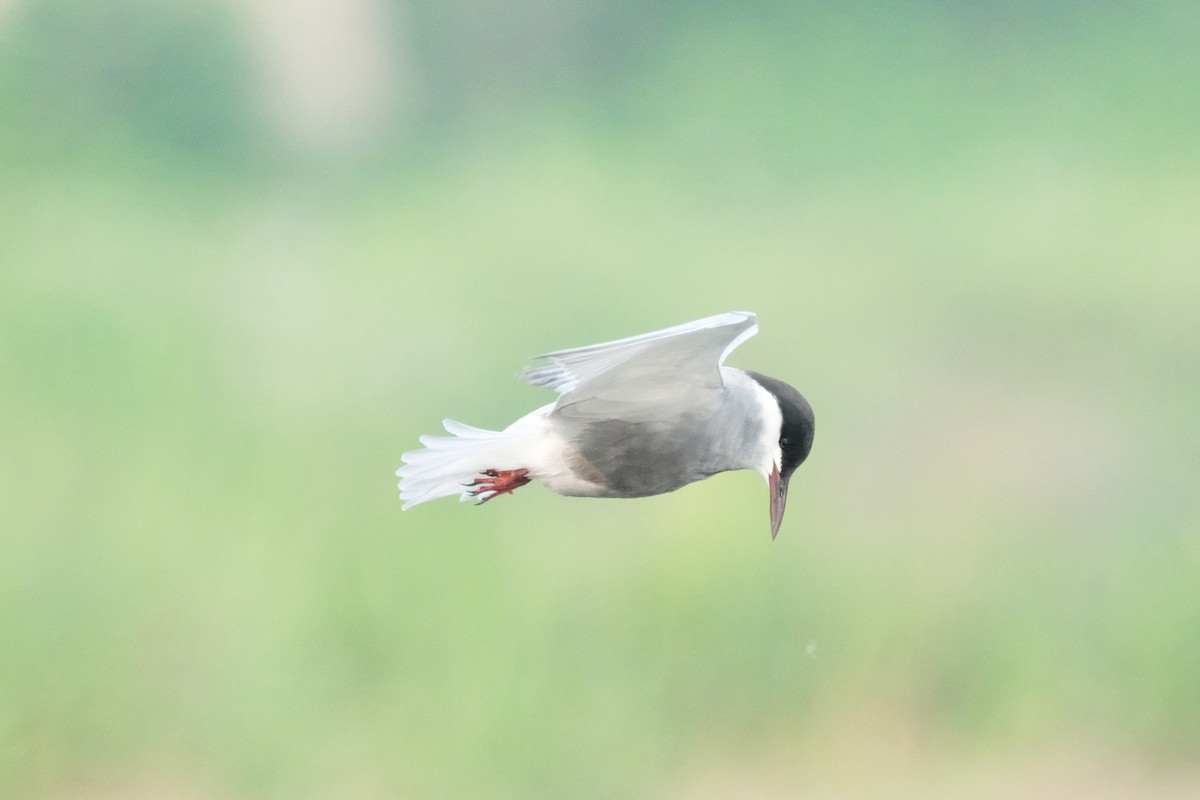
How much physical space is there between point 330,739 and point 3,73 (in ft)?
3.35

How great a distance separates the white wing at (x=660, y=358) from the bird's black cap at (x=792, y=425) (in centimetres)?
5

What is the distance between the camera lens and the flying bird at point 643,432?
87cm

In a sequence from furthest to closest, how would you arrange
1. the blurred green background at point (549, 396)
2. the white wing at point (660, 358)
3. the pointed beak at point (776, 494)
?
the blurred green background at point (549, 396)
the pointed beak at point (776, 494)
the white wing at point (660, 358)

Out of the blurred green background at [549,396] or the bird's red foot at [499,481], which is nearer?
the bird's red foot at [499,481]

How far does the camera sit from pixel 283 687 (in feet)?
5.49

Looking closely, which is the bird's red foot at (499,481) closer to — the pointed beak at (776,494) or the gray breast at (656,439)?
the gray breast at (656,439)

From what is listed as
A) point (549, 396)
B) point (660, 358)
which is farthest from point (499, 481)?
point (549, 396)

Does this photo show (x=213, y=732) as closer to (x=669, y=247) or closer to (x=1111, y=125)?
(x=669, y=247)

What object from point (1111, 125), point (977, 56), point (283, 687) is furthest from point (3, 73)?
point (1111, 125)

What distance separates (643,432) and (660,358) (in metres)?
0.06

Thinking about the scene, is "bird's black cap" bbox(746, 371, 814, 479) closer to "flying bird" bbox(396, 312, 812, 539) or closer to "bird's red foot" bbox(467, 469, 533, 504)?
"flying bird" bbox(396, 312, 812, 539)

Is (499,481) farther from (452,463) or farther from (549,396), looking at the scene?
(549,396)

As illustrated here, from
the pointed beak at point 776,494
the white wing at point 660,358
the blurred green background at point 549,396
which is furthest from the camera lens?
the blurred green background at point 549,396

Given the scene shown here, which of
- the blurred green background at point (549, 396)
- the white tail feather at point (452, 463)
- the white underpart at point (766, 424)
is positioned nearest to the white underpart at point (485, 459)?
the white tail feather at point (452, 463)
